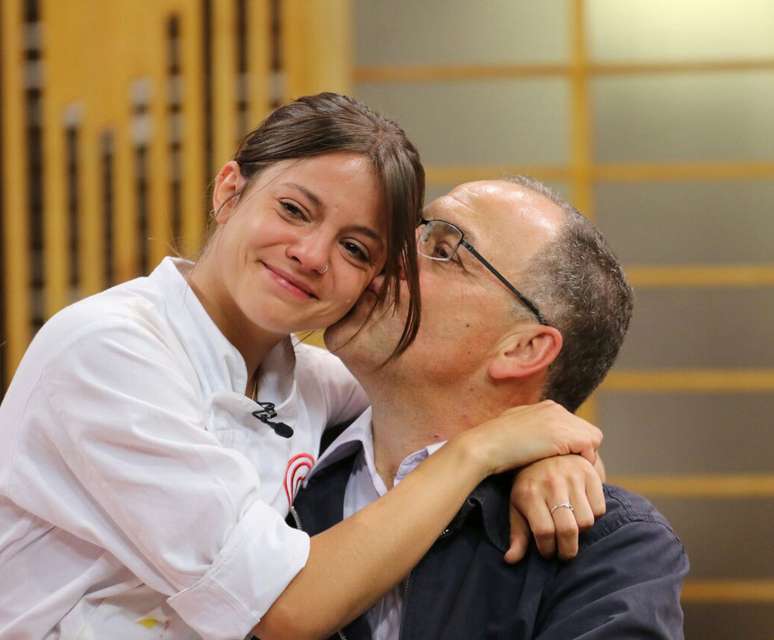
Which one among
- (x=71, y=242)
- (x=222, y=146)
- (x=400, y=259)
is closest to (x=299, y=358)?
(x=400, y=259)

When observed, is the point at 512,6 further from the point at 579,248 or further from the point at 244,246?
the point at 244,246

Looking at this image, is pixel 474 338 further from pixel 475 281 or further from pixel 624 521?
pixel 624 521

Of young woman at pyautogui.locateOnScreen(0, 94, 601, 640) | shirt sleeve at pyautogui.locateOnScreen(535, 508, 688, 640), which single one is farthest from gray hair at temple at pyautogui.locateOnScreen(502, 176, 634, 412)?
shirt sleeve at pyautogui.locateOnScreen(535, 508, 688, 640)

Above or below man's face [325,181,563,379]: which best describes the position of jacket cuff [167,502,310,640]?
below

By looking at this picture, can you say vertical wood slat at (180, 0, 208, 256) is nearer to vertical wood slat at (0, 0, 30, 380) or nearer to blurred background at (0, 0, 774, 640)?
blurred background at (0, 0, 774, 640)

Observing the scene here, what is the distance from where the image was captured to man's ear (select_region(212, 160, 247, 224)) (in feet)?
5.64

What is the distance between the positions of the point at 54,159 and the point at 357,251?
114 inches

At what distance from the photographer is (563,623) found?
1.51 meters

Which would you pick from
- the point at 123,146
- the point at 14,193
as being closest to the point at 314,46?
the point at 123,146

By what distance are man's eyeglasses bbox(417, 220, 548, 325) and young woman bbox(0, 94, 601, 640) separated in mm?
131

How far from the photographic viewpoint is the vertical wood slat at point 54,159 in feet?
13.9

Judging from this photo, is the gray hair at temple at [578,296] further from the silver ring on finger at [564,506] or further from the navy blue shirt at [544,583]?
the silver ring on finger at [564,506]

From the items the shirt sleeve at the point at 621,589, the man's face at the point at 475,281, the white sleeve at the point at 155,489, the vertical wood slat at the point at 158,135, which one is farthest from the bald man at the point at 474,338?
the vertical wood slat at the point at 158,135

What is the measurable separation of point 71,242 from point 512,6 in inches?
70.3
